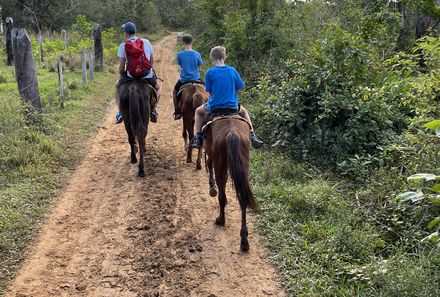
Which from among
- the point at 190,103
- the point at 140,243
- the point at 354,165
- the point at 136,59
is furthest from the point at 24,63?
the point at 354,165

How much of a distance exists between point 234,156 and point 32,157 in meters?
4.20

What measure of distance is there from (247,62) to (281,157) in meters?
6.75

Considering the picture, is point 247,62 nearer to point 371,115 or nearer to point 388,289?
point 371,115

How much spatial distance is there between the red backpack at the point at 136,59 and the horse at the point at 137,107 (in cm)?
20

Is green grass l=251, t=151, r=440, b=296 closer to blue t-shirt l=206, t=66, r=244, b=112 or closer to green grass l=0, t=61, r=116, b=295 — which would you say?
blue t-shirt l=206, t=66, r=244, b=112

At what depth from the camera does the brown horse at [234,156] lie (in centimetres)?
452

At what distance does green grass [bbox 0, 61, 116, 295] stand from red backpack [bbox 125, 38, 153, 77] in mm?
2097

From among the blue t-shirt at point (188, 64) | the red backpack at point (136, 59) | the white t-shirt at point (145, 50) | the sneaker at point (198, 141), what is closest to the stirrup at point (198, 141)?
the sneaker at point (198, 141)

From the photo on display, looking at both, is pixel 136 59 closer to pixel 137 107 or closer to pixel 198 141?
pixel 137 107

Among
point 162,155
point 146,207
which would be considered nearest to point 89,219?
point 146,207

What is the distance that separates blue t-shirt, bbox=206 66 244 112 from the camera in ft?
17.3

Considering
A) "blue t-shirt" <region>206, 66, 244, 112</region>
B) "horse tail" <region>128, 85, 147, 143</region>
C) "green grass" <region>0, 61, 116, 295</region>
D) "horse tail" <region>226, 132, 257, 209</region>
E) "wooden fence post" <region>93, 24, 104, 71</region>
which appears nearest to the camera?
"horse tail" <region>226, 132, 257, 209</region>

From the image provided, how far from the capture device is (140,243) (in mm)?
4895

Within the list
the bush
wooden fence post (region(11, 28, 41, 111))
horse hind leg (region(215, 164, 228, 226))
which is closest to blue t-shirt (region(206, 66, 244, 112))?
horse hind leg (region(215, 164, 228, 226))
